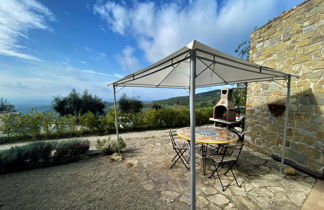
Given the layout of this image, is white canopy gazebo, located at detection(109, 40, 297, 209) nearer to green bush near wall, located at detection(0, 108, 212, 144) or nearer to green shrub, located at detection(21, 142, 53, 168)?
green shrub, located at detection(21, 142, 53, 168)

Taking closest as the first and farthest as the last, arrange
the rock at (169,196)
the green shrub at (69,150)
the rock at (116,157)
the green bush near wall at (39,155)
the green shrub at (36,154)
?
the rock at (169,196) → the green bush near wall at (39,155) → the green shrub at (36,154) → the green shrub at (69,150) → the rock at (116,157)

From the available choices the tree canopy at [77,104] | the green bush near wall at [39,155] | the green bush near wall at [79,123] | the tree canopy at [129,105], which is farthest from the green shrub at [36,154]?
the tree canopy at [129,105]

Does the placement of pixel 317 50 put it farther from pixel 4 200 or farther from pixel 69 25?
pixel 69 25

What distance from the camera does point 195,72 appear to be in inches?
49.6

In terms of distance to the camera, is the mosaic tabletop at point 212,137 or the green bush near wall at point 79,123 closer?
the mosaic tabletop at point 212,137

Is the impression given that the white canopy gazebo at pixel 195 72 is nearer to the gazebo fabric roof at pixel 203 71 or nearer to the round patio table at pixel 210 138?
the gazebo fabric roof at pixel 203 71

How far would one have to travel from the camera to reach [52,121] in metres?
5.34

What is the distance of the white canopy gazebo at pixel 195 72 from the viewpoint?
4.25 ft

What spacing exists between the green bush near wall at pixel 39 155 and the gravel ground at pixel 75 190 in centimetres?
21

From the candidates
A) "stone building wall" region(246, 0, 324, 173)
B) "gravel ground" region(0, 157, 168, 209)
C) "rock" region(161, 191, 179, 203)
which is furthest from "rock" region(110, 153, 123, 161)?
"stone building wall" region(246, 0, 324, 173)

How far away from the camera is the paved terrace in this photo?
1.82 m

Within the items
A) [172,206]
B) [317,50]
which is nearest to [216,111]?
[317,50]

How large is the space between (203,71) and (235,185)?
7.58 feet

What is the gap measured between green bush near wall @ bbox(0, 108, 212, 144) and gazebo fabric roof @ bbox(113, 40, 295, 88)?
278 cm
